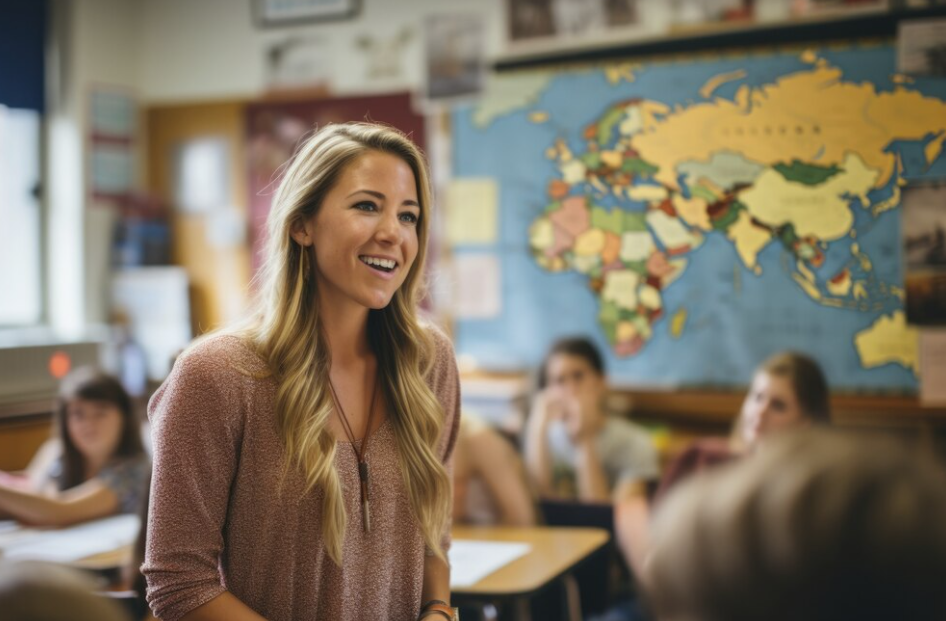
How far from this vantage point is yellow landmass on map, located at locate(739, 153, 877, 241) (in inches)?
103

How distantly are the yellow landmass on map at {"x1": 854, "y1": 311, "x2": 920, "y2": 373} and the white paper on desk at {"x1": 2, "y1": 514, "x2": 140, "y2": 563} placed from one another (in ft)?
7.07

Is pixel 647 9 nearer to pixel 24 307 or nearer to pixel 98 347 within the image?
pixel 98 347

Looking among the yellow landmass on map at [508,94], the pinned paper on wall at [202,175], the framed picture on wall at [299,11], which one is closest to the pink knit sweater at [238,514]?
the yellow landmass on map at [508,94]

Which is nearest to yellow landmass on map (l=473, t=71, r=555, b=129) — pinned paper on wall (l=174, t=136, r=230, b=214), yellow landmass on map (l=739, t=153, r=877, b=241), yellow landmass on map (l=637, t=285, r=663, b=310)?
yellow landmass on map (l=637, t=285, r=663, b=310)

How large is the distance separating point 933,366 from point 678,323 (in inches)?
44.5

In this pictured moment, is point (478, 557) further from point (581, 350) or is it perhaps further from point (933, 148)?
point (933, 148)

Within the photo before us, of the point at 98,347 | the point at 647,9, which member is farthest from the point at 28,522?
the point at 647,9

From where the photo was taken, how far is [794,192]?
2750mm

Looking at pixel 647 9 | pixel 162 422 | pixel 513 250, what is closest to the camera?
pixel 162 422

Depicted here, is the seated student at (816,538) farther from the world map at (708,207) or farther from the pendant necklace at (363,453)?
the world map at (708,207)

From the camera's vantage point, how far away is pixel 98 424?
3178 mm

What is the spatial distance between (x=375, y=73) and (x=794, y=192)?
2550 millimetres

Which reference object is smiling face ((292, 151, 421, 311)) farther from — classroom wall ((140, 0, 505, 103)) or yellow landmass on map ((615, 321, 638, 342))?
classroom wall ((140, 0, 505, 103))

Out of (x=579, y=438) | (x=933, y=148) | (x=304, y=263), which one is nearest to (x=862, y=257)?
(x=933, y=148)
